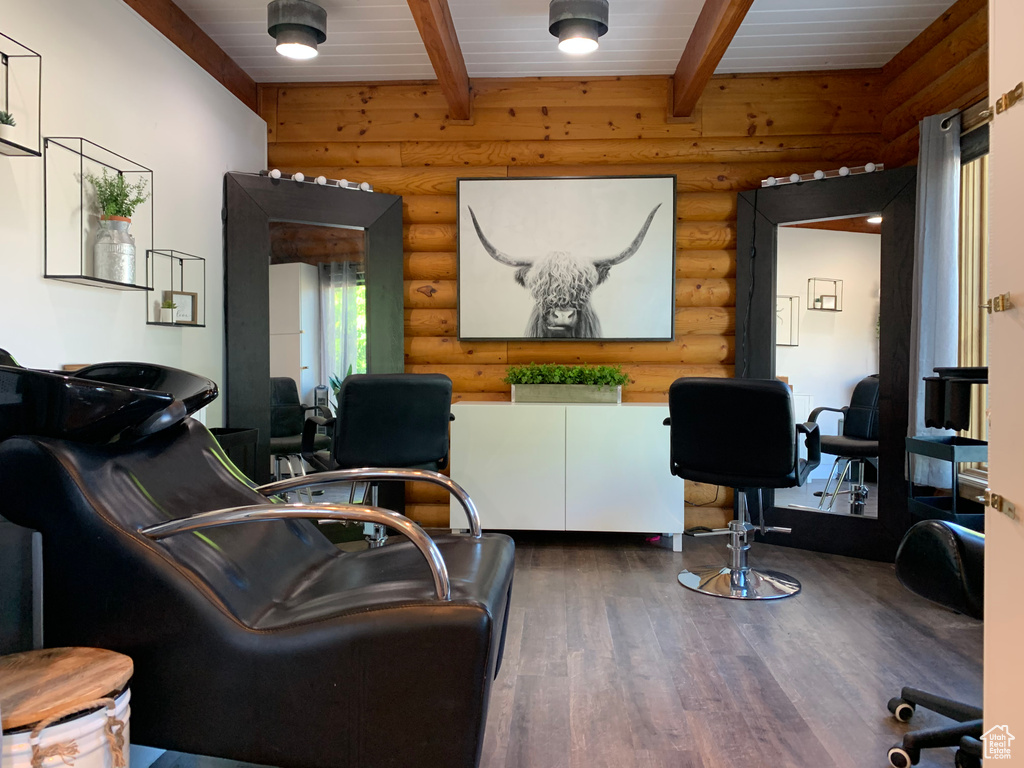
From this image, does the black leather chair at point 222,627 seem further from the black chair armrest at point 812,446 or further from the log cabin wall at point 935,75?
the log cabin wall at point 935,75

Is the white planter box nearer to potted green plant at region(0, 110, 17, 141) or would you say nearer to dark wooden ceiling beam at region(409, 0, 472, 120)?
dark wooden ceiling beam at region(409, 0, 472, 120)

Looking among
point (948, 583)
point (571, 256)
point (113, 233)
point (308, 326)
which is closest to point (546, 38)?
point (571, 256)

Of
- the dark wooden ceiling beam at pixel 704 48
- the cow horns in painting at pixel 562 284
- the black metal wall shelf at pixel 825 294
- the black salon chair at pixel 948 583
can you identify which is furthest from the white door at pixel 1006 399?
the cow horns in painting at pixel 562 284

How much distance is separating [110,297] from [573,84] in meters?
2.87

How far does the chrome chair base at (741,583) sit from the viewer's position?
118 inches

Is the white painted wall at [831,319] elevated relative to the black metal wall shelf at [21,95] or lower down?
lower down

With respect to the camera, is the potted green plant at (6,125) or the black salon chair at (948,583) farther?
the potted green plant at (6,125)

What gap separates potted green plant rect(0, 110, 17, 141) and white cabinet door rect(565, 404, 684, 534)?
2672 mm

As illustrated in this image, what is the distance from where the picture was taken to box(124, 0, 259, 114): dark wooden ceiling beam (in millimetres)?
3113

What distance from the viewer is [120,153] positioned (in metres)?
2.81

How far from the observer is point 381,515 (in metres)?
1.33

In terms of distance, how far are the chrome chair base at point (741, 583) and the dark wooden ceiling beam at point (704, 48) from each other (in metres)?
2.47

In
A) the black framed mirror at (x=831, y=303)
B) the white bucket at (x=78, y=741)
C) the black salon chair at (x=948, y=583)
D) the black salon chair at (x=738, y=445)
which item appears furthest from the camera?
the black framed mirror at (x=831, y=303)

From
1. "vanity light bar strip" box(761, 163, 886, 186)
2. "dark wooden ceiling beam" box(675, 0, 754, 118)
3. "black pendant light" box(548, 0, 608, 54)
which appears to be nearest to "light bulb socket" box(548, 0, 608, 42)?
"black pendant light" box(548, 0, 608, 54)
